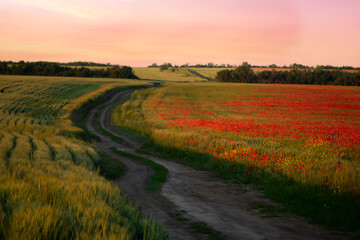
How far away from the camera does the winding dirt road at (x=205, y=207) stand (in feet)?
28.9

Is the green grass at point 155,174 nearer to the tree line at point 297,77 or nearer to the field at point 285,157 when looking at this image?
the field at point 285,157

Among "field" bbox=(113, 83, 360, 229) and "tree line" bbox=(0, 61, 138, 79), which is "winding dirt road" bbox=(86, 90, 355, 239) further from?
"tree line" bbox=(0, 61, 138, 79)

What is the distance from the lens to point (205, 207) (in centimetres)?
1123

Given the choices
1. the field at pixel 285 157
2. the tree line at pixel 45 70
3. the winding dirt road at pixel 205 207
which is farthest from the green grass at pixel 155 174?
the tree line at pixel 45 70

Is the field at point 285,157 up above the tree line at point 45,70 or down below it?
below

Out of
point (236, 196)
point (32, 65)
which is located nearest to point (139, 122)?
point (236, 196)

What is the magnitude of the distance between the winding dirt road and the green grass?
289mm

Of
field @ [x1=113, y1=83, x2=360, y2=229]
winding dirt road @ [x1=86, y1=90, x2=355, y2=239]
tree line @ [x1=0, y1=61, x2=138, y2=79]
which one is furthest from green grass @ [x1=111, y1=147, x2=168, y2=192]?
tree line @ [x1=0, y1=61, x2=138, y2=79]

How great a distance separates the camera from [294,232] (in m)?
8.83

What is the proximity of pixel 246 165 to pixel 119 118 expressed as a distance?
29.1 m

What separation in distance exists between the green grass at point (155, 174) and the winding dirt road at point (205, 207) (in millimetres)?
289

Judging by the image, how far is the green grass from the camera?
1412cm

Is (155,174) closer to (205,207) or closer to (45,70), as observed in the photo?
(205,207)

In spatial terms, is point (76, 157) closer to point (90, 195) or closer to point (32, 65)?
point (90, 195)
